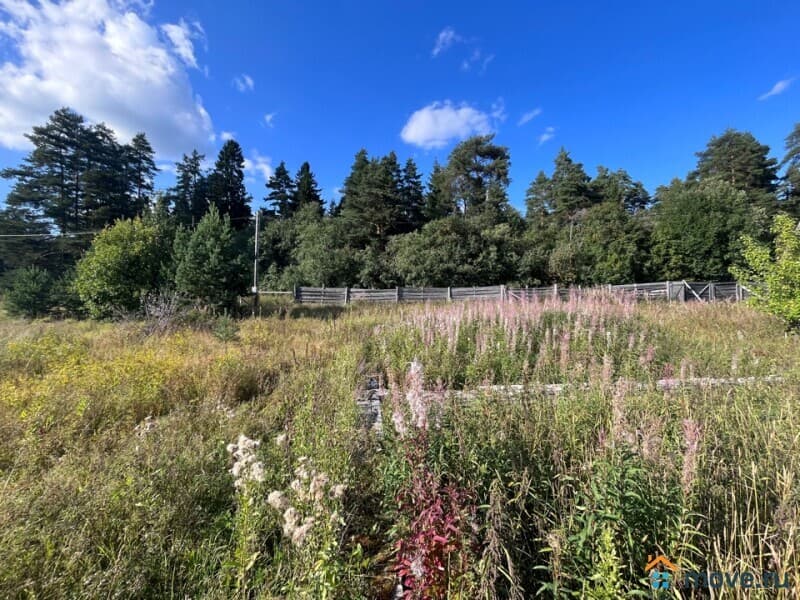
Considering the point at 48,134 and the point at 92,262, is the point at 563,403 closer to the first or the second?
the point at 92,262

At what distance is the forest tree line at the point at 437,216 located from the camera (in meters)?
21.4

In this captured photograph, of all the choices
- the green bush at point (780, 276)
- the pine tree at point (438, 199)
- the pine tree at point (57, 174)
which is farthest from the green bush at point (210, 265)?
the pine tree at point (57, 174)

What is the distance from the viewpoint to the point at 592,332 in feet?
15.9

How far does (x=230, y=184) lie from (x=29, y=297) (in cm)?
2744

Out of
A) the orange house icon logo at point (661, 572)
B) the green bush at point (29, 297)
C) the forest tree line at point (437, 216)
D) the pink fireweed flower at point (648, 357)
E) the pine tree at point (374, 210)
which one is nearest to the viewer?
the orange house icon logo at point (661, 572)

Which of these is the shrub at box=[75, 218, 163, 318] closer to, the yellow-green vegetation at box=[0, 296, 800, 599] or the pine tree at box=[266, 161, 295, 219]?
the yellow-green vegetation at box=[0, 296, 800, 599]

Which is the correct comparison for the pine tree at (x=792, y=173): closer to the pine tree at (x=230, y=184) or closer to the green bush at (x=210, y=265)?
the green bush at (x=210, y=265)

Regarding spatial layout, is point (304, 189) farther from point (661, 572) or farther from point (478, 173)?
point (661, 572)

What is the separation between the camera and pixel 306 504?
1504 mm

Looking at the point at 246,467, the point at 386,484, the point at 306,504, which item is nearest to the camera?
the point at 306,504

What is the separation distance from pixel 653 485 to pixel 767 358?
4.91 m

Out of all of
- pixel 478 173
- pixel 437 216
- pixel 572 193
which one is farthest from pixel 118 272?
pixel 572 193

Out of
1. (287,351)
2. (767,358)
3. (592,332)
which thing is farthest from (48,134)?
(767,358)

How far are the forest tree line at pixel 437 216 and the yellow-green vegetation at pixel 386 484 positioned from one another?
40.0 ft
